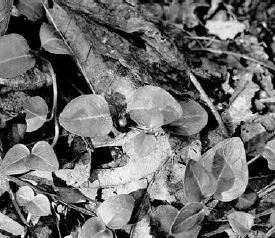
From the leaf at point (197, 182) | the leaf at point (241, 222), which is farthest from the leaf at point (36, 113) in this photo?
the leaf at point (241, 222)

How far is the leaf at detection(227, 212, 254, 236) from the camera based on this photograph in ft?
5.95

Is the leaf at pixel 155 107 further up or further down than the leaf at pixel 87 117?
further up

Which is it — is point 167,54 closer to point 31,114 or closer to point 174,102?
point 174,102

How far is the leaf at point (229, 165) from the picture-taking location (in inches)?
70.9

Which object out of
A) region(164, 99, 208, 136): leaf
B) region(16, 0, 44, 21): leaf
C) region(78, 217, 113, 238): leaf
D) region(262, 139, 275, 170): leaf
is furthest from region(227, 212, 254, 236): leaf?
region(16, 0, 44, 21): leaf

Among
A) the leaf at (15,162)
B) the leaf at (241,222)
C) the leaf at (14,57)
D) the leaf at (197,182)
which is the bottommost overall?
the leaf at (15,162)

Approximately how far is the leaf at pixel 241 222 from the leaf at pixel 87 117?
70cm

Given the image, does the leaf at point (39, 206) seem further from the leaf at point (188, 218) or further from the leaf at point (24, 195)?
the leaf at point (188, 218)

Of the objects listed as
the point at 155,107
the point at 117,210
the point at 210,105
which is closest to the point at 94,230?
the point at 117,210

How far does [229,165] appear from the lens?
1.81 meters

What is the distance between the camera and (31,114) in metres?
1.93

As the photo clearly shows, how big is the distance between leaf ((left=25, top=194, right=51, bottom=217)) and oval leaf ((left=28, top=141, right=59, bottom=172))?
0.16 m

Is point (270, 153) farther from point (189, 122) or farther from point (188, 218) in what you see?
point (188, 218)

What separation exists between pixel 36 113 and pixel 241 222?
3.61 ft
